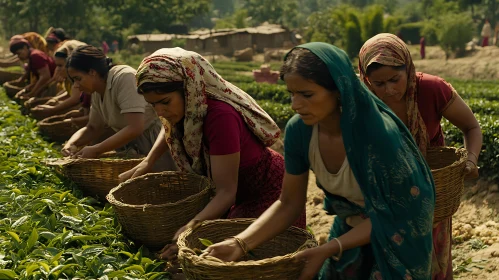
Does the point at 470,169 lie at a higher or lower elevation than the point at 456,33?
higher

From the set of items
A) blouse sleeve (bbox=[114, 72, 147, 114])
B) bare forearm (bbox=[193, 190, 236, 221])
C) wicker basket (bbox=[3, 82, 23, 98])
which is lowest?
wicker basket (bbox=[3, 82, 23, 98])

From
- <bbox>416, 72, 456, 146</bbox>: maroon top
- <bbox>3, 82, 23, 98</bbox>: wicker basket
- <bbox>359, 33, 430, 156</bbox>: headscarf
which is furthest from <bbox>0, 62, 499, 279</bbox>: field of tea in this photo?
<bbox>3, 82, 23, 98</bbox>: wicker basket

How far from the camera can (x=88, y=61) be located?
14.0 ft

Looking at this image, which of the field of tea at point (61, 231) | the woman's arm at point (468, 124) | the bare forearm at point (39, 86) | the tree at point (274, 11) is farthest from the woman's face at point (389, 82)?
the tree at point (274, 11)

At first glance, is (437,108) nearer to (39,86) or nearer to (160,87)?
(160,87)

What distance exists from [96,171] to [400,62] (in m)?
2.18

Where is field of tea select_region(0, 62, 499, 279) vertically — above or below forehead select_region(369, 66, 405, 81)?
below

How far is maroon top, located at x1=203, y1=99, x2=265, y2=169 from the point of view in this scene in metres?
2.99

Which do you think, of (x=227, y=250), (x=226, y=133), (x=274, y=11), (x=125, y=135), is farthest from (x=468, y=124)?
(x=274, y=11)

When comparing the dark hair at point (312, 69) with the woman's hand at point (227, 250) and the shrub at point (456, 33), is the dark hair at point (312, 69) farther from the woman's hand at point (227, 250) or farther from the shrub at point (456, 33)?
the shrub at point (456, 33)

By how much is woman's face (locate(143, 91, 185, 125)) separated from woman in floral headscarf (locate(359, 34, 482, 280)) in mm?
1008

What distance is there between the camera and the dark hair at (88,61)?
4238 millimetres

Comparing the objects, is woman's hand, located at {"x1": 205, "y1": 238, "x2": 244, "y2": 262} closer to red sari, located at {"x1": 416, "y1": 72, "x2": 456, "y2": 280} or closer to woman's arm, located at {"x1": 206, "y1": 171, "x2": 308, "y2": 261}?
woman's arm, located at {"x1": 206, "y1": 171, "x2": 308, "y2": 261}

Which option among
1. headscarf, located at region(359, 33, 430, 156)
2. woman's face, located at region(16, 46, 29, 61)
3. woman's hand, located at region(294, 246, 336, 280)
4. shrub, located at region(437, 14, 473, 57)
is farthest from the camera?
shrub, located at region(437, 14, 473, 57)
